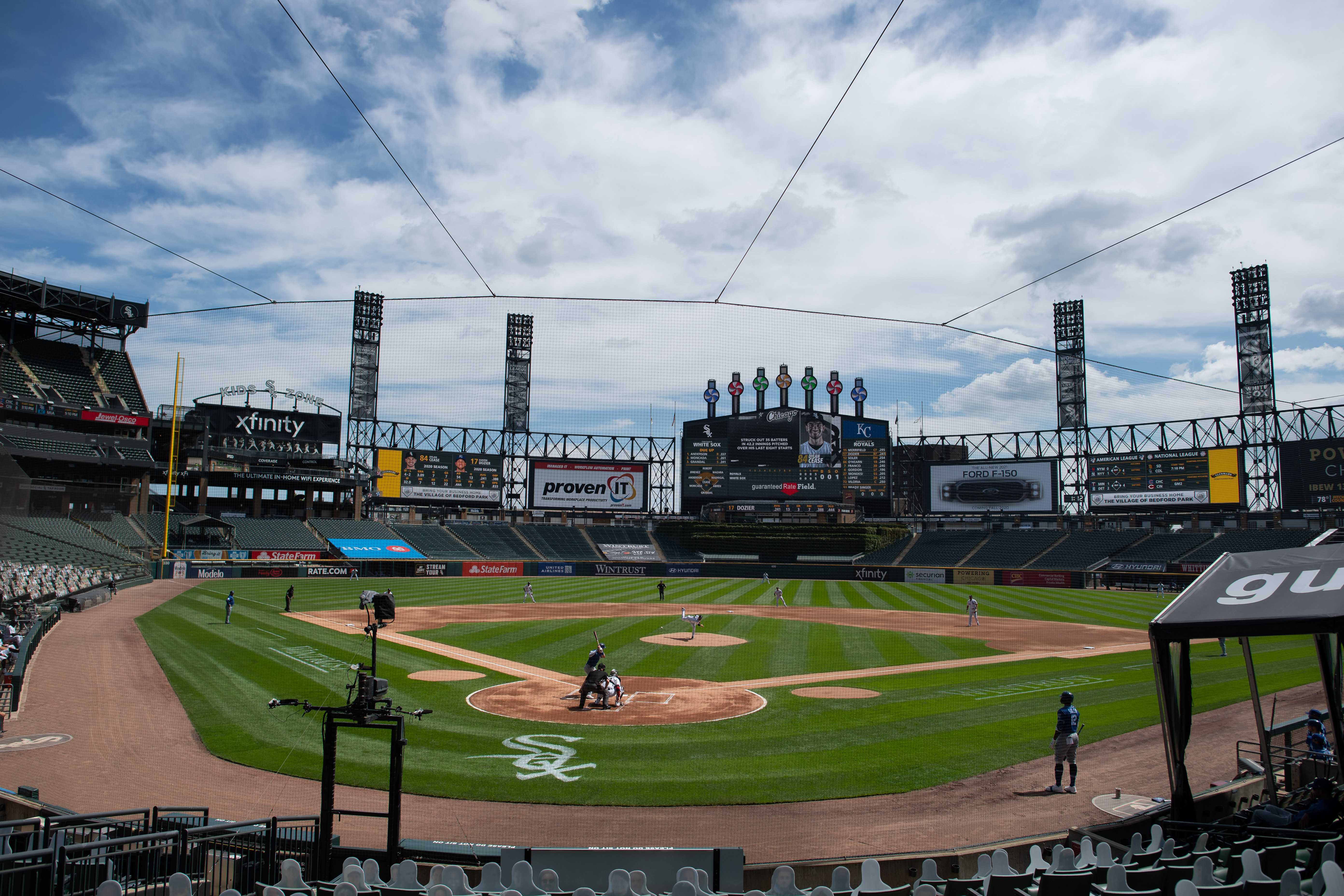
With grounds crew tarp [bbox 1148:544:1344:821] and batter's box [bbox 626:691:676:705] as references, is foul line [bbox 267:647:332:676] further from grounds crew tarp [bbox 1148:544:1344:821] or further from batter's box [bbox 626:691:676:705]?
grounds crew tarp [bbox 1148:544:1344:821]

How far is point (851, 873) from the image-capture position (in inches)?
321

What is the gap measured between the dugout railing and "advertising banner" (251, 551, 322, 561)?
1862 inches

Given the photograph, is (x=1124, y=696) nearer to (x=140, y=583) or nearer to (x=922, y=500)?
(x=140, y=583)

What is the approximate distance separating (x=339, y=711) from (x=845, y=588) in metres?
45.7

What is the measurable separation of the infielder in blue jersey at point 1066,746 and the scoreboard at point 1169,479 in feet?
193

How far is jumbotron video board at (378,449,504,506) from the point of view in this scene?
220ft

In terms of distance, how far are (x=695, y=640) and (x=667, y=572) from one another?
3394cm

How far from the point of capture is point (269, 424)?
205 ft

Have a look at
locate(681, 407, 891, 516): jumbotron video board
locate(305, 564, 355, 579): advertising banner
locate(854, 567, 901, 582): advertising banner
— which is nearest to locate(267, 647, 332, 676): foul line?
locate(305, 564, 355, 579): advertising banner

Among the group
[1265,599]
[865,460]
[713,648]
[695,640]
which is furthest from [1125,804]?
[865,460]

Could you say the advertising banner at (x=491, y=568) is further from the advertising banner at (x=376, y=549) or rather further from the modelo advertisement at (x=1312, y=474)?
the modelo advertisement at (x=1312, y=474)

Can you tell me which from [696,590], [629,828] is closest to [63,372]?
[696,590]

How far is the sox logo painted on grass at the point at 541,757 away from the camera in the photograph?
40.8 feet

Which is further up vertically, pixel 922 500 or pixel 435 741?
pixel 922 500
